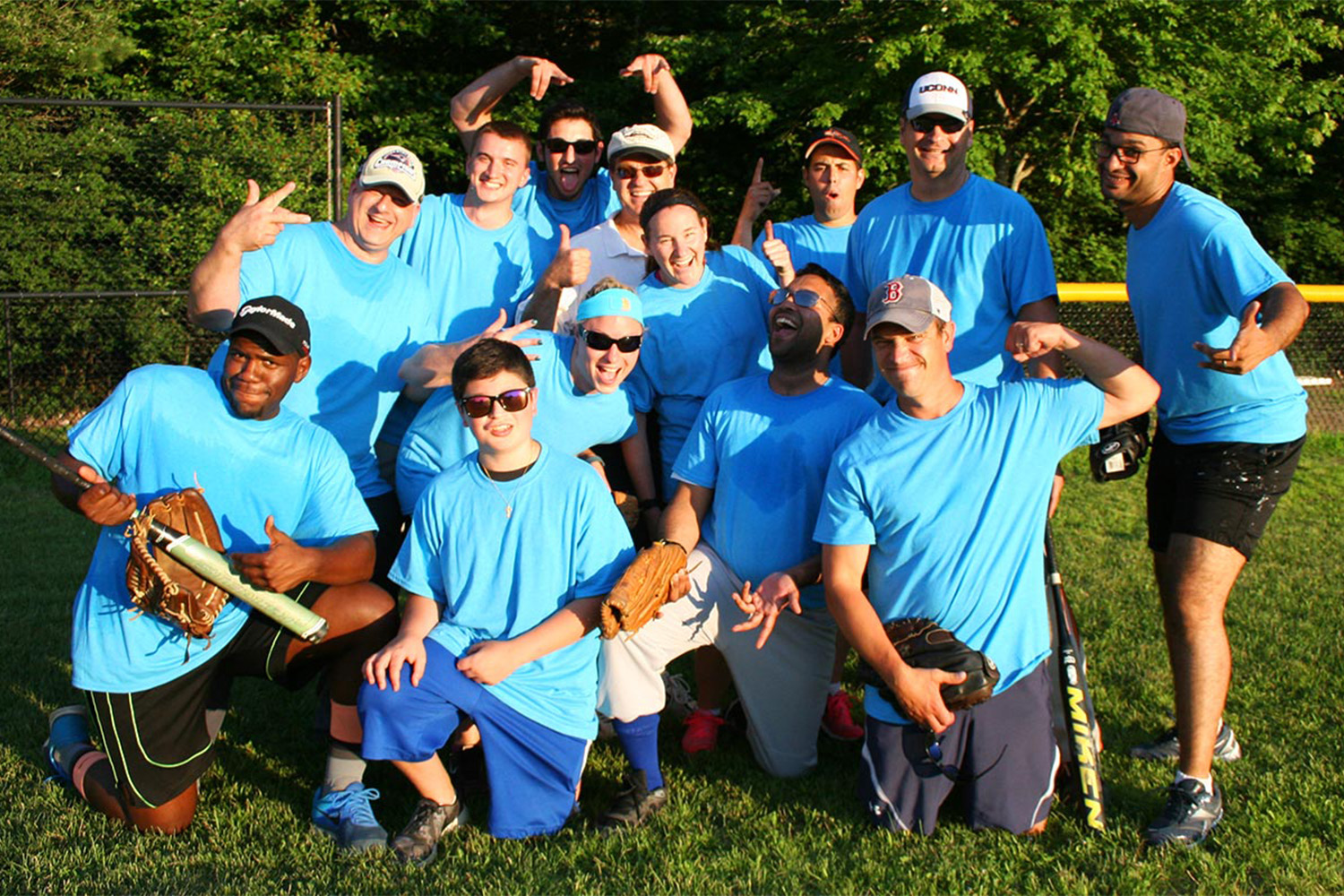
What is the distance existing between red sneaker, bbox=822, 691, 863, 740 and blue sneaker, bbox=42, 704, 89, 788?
114 inches

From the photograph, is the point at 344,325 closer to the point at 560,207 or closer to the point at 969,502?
the point at 560,207

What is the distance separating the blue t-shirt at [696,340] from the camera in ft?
15.8

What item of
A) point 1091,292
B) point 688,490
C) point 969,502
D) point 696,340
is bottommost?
point 1091,292

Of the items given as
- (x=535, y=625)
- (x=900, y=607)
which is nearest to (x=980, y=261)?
(x=900, y=607)

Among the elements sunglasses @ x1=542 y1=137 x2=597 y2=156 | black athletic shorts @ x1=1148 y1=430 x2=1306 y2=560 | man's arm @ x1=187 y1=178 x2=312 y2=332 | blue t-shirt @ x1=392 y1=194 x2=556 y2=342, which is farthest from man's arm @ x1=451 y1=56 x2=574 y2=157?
black athletic shorts @ x1=1148 y1=430 x2=1306 y2=560

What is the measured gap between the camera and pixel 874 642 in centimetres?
384

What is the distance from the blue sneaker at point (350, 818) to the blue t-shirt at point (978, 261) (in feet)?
8.71

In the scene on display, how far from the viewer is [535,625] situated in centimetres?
399

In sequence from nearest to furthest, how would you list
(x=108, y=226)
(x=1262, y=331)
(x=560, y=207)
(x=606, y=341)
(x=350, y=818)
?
(x=1262, y=331) < (x=350, y=818) < (x=606, y=341) < (x=560, y=207) < (x=108, y=226)

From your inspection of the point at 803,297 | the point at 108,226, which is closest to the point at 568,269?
the point at 803,297

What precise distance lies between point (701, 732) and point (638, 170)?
241 centimetres

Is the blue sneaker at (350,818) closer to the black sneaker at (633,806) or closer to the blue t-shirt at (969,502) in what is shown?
the black sneaker at (633,806)

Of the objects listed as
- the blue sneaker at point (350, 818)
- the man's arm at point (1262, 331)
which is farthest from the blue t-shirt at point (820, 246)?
the blue sneaker at point (350, 818)

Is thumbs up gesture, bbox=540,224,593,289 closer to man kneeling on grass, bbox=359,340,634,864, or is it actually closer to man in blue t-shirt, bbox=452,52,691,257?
man in blue t-shirt, bbox=452,52,691,257
